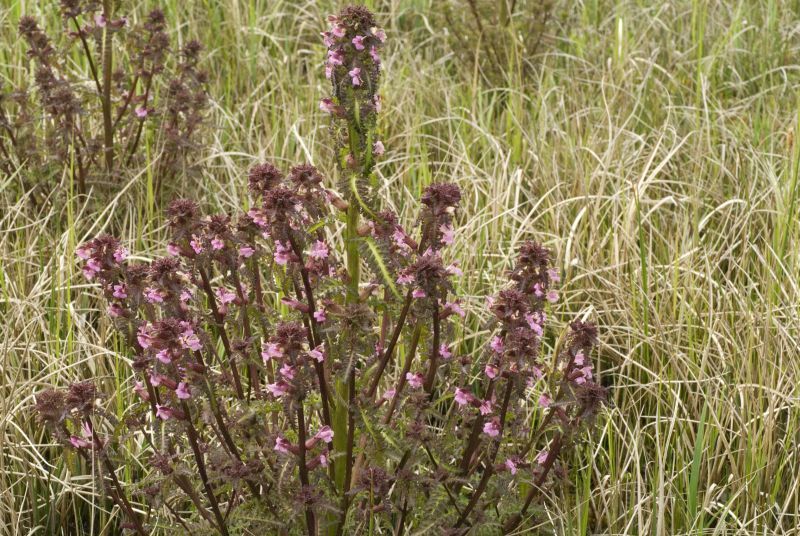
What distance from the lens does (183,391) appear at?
1.94 m

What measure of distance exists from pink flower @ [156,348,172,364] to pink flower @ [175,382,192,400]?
61mm

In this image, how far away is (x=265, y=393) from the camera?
2.23m

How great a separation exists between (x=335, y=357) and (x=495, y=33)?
306 cm

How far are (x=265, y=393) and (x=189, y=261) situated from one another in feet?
1.18

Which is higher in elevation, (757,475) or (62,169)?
(62,169)

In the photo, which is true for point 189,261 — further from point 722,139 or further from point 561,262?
point 722,139

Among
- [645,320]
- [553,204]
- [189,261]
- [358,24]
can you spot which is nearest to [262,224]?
[189,261]

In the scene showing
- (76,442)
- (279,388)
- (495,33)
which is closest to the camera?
(279,388)

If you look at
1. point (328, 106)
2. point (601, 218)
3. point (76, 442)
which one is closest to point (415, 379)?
point (328, 106)

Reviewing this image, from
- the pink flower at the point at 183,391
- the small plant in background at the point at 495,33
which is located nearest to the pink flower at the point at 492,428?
the pink flower at the point at 183,391

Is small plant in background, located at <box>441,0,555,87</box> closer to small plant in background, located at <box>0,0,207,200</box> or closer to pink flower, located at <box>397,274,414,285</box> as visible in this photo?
small plant in background, located at <box>0,0,207,200</box>

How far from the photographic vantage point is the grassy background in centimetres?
269

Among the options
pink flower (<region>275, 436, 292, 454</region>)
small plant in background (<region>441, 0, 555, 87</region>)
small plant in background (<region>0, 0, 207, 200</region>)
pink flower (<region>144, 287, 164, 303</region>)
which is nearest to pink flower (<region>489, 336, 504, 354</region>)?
pink flower (<region>275, 436, 292, 454</region>)

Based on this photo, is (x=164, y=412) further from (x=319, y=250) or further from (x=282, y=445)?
(x=319, y=250)
